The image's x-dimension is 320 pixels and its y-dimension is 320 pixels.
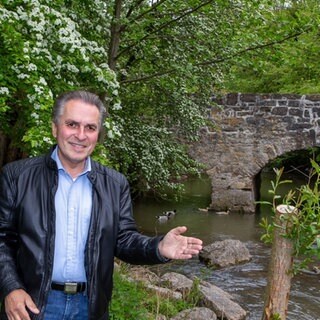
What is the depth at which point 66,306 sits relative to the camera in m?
2.23

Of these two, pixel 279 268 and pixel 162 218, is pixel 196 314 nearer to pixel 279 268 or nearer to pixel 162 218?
pixel 279 268

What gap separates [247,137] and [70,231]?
11.6 m

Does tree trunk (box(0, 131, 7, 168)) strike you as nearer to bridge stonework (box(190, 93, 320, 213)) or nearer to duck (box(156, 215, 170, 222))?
duck (box(156, 215, 170, 222))

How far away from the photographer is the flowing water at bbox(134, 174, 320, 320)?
23.1ft

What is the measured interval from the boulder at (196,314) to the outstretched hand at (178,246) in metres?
2.95

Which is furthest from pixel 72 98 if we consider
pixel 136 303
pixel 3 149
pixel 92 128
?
pixel 3 149

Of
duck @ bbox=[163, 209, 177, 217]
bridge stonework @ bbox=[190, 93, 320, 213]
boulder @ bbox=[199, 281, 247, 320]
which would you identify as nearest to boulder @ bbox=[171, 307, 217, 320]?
boulder @ bbox=[199, 281, 247, 320]

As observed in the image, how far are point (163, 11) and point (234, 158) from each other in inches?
278

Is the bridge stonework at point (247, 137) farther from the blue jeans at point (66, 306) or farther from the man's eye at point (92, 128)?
the blue jeans at point (66, 306)

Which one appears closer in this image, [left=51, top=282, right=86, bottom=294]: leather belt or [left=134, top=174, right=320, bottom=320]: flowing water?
[left=51, top=282, right=86, bottom=294]: leather belt

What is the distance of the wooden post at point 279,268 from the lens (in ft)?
10.1

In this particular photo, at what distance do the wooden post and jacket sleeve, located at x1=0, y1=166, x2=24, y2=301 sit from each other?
147cm

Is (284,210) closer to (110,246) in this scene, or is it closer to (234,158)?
(110,246)

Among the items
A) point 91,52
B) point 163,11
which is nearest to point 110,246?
point 91,52
